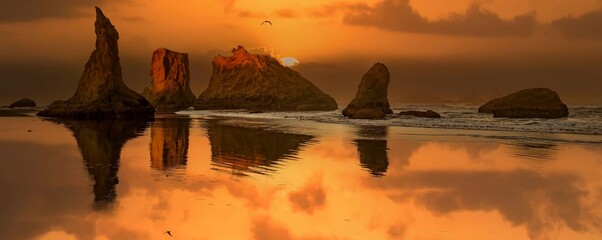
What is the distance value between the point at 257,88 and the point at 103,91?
3901 inches

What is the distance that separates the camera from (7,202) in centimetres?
1046

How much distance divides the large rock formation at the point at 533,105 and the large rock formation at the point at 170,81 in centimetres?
12068

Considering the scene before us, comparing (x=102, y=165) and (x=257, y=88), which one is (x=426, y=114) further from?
(x=257, y=88)

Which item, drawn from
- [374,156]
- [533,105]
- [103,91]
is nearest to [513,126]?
[533,105]

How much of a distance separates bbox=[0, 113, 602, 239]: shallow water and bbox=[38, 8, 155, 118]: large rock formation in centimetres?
4161

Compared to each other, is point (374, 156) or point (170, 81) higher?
point (170, 81)

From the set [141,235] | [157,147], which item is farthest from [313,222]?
[157,147]

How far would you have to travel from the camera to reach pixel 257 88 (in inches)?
6334

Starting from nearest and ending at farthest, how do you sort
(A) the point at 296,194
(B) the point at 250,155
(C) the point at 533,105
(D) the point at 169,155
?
Answer: (A) the point at 296,194 → (D) the point at 169,155 → (B) the point at 250,155 → (C) the point at 533,105

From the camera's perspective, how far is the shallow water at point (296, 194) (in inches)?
351

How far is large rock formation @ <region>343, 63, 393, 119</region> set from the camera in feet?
224

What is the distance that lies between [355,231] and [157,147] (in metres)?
15.7

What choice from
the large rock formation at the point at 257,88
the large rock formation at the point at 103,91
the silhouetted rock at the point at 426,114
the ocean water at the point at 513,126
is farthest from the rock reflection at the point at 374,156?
the large rock formation at the point at 257,88

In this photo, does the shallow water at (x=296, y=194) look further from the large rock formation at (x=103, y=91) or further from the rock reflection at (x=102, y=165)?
the large rock formation at (x=103, y=91)
